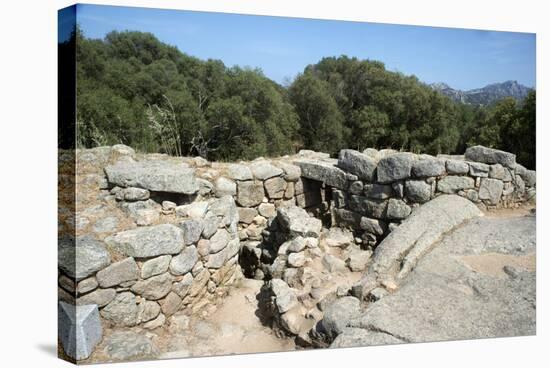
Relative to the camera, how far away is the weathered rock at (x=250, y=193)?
276 inches

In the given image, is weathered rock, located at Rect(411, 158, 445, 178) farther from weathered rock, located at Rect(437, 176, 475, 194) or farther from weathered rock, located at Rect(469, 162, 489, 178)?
weathered rock, located at Rect(469, 162, 489, 178)

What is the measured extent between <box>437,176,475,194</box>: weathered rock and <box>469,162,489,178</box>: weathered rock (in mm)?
118

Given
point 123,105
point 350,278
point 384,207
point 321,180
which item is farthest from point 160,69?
point 350,278

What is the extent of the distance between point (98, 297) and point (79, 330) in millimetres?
322

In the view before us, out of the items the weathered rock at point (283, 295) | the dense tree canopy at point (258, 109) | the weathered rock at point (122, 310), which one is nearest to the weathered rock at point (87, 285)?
the weathered rock at point (122, 310)

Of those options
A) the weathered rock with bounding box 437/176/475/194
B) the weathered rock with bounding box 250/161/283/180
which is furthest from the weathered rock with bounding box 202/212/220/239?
the weathered rock with bounding box 437/176/475/194

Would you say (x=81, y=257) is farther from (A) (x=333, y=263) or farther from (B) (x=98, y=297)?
(A) (x=333, y=263)

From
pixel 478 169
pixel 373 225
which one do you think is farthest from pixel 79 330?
pixel 478 169

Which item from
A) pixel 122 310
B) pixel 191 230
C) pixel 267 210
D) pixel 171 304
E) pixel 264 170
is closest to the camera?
pixel 122 310

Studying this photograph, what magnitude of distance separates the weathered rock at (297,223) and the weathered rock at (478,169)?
2257 mm

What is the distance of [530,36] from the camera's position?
5.93 meters

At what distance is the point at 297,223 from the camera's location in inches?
251

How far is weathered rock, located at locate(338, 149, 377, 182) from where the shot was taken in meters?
6.73

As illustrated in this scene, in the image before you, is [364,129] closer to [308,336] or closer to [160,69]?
[160,69]
